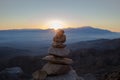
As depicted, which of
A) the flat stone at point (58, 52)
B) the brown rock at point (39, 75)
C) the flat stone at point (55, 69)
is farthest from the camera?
the flat stone at point (58, 52)

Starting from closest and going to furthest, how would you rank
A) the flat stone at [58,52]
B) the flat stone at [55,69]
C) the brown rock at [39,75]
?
the brown rock at [39,75] < the flat stone at [55,69] < the flat stone at [58,52]

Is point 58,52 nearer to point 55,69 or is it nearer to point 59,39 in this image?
point 59,39

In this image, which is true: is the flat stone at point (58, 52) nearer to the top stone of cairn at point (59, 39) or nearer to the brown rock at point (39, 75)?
the top stone of cairn at point (59, 39)

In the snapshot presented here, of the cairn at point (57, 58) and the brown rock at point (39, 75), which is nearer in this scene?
the brown rock at point (39, 75)

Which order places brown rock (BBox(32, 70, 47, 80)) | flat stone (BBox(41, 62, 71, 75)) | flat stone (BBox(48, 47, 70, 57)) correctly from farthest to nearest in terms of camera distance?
flat stone (BBox(48, 47, 70, 57)) < flat stone (BBox(41, 62, 71, 75)) < brown rock (BBox(32, 70, 47, 80))

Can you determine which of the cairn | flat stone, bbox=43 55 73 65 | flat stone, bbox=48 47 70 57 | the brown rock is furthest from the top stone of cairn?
the brown rock

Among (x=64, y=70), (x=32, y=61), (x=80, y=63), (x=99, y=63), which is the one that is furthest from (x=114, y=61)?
(x=64, y=70)

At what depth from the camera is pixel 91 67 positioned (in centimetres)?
6022

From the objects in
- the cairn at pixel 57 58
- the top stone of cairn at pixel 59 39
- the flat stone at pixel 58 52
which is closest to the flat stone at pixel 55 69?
the cairn at pixel 57 58

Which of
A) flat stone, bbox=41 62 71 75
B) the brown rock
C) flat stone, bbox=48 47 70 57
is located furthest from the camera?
flat stone, bbox=48 47 70 57

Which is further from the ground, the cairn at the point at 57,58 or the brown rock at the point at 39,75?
the cairn at the point at 57,58

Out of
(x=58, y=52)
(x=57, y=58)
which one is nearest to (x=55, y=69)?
(x=57, y=58)

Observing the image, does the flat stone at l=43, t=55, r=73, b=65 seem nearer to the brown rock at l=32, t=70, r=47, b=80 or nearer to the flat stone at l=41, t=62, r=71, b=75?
the flat stone at l=41, t=62, r=71, b=75

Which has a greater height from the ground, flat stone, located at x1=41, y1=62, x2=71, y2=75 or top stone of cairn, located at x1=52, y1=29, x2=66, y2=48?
top stone of cairn, located at x1=52, y1=29, x2=66, y2=48
